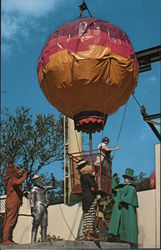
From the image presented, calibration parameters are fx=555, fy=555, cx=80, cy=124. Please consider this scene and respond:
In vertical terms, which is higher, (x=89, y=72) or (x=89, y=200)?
(x=89, y=72)

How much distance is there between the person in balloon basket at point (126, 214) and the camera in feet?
38.3

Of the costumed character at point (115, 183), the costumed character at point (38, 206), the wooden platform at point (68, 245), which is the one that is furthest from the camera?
the costumed character at point (115, 183)

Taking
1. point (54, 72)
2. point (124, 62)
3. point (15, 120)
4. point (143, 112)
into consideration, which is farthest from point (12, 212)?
point (15, 120)

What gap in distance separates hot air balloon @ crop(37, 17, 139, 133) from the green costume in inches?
59.5

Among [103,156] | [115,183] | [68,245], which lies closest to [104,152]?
[103,156]

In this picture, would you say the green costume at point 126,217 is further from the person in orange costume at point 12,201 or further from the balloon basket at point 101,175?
the person in orange costume at point 12,201

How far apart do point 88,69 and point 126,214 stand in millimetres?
3239

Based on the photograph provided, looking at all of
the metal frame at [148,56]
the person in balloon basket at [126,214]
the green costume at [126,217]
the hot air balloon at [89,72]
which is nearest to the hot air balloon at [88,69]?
the hot air balloon at [89,72]

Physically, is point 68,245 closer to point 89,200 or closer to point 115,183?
point 89,200

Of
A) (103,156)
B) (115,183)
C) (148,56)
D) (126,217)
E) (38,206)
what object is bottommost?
(126,217)

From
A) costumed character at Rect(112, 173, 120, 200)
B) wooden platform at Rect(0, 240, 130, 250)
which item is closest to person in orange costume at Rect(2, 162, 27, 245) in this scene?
wooden platform at Rect(0, 240, 130, 250)

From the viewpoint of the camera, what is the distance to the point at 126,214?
38.8 feet

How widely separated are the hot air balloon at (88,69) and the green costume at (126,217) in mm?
1512

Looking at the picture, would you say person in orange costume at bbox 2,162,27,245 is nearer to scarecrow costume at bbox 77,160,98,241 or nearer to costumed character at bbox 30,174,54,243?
costumed character at bbox 30,174,54,243
